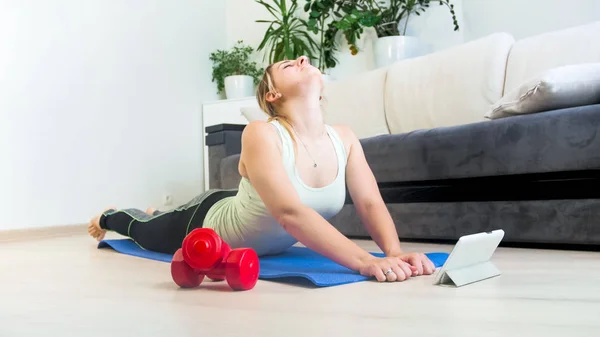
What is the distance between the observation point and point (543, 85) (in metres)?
1.95

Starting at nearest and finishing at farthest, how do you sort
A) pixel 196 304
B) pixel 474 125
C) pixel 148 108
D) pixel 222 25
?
pixel 196 304 < pixel 474 125 < pixel 148 108 < pixel 222 25

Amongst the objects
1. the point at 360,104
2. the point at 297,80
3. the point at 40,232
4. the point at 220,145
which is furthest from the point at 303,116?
the point at 40,232

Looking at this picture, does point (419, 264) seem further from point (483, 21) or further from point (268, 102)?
point (483, 21)

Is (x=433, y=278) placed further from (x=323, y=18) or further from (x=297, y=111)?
(x=323, y=18)

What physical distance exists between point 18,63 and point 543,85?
2795 millimetres

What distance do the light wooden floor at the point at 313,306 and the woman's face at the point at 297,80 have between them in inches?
20.0

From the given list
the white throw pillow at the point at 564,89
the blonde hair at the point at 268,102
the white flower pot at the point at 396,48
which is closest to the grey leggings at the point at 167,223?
the blonde hair at the point at 268,102

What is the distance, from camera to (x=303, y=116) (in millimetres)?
1562

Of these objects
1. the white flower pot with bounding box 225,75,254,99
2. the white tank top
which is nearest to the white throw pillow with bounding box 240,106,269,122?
the white flower pot with bounding box 225,75,254,99

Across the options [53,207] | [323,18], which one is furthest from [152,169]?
[323,18]

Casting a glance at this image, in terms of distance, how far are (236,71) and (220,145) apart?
1.45m

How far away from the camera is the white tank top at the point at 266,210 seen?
5.00 ft

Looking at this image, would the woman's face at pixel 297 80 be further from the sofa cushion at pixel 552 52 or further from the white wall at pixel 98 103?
the white wall at pixel 98 103

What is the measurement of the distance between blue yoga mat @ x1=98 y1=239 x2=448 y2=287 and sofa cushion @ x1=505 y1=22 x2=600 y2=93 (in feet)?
3.73
